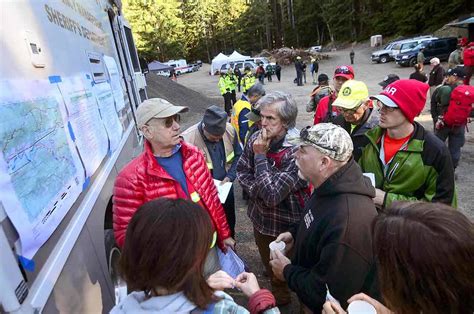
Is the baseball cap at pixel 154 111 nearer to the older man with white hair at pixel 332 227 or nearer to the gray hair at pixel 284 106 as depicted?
the gray hair at pixel 284 106

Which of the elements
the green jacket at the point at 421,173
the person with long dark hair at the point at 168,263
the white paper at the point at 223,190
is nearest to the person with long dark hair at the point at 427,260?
the person with long dark hair at the point at 168,263

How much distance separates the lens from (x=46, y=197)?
1437 millimetres

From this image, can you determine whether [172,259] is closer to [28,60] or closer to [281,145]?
[28,60]

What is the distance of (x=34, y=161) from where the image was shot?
140cm

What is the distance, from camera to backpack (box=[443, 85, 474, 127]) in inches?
192

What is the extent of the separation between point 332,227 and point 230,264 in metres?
1.12

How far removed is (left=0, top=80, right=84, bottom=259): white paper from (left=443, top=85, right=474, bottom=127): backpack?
5360 mm

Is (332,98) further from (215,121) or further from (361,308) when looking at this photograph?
(361,308)

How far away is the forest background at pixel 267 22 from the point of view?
3806 cm

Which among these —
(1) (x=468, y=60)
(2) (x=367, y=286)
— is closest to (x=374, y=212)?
(2) (x=367, y=286)

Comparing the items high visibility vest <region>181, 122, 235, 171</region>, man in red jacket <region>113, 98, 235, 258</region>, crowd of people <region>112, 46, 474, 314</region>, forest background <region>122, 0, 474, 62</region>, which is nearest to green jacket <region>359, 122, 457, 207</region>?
crowd of people <region>112, 46, 474, 314</region>

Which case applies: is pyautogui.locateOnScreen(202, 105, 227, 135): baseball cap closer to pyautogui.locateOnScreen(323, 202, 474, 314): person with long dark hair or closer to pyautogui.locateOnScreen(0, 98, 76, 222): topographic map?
pyautogui.locateOnScreen(0, 98, 76, 222): topographic map

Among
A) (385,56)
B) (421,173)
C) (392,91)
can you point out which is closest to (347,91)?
(392,91)

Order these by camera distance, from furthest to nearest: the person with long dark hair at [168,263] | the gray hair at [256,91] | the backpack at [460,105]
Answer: the gray hair at [256,91]
the backpack at [460,105]
the person with long dark hair at [168,263]
